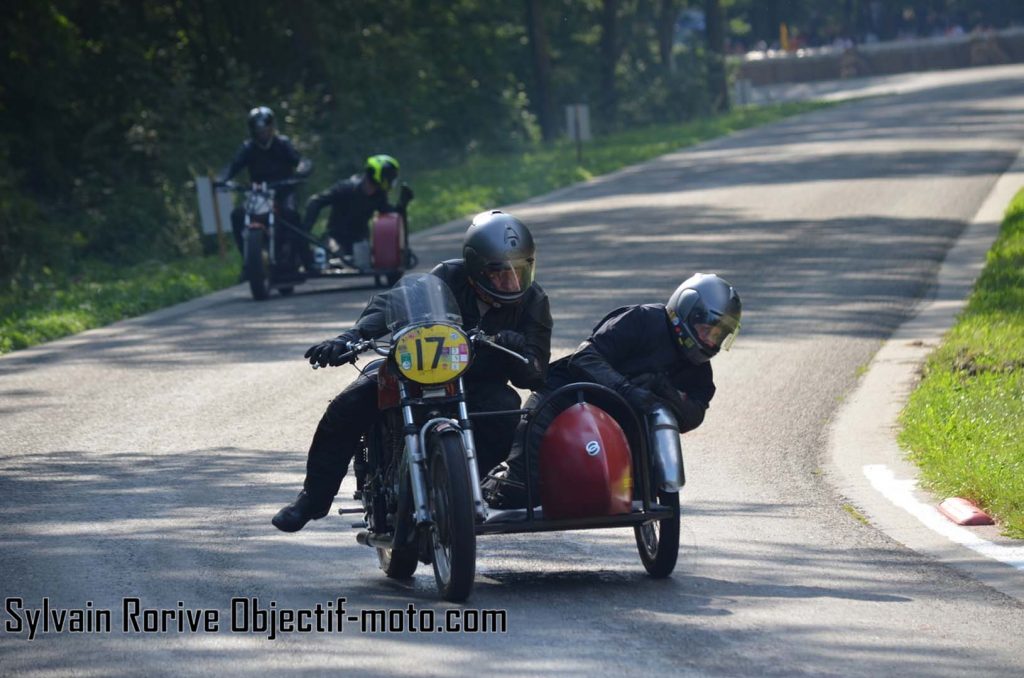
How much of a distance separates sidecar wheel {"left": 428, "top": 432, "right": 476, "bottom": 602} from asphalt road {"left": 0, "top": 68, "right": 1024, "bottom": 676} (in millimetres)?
190

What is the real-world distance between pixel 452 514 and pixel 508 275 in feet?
4.09

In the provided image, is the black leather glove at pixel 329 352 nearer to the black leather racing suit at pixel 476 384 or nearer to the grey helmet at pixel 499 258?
the black leather racing suit at pixel 476 384

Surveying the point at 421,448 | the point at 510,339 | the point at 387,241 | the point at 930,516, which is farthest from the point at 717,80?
the point at 421,448

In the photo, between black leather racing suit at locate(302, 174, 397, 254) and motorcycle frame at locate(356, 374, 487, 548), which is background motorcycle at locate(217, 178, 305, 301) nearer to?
black leather racing suit at locate(302, 174, 397, 254)

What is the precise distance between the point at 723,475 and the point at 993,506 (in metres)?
1.75

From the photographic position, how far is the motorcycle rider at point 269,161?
1922 centimetres

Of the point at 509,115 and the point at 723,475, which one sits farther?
the point at 509,115

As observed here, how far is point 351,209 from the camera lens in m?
19.4

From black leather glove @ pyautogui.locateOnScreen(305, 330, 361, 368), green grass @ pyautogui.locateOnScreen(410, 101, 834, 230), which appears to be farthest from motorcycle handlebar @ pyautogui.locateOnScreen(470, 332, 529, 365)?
green grass @ pyautogui.locateOnScreen(410, 101, 834, 230)

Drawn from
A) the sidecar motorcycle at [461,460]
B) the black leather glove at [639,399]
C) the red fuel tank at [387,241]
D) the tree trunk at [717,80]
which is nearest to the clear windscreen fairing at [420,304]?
the sidecar motorcycle at [461,460]

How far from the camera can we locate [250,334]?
16266 mm

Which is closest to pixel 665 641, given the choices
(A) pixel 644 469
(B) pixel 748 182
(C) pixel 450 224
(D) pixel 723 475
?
(A) pixel 644 469

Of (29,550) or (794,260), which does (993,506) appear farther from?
(794,260)

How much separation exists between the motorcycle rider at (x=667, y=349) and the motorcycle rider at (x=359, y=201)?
11504mm
